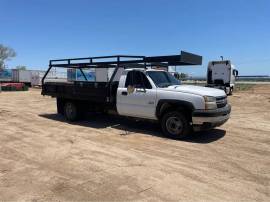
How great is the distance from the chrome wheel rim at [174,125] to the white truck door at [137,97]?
560 millimetres

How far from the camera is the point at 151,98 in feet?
28.5

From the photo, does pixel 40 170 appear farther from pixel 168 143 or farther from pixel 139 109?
pixel 139 109

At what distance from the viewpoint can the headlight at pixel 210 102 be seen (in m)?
7.75

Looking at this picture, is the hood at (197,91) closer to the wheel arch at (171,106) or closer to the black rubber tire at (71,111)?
the wheel arch at (171,106)

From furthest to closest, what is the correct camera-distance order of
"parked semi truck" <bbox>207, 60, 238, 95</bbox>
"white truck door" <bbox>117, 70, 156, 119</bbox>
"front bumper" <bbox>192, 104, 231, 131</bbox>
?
"parked semi truck" <bbox>207, 60, 238, 95</bbox> < "white truck door" <bbox>117, 70, 156, 119</bbox> < "front bumper" <bbox>192, 104, 231, 131</bbox>

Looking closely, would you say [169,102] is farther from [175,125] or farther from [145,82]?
[145,82]

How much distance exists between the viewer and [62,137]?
335 inches

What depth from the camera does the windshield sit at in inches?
350

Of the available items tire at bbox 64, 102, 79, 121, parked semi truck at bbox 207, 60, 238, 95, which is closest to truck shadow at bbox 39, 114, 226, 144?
tire at bbox 64, 102, 79, 121

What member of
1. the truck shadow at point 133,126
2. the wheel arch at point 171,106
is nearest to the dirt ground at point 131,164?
the truck shadow at point 133,126

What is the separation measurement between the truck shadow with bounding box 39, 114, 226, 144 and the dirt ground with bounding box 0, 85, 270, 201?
0.03 m

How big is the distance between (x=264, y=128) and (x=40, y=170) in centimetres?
731

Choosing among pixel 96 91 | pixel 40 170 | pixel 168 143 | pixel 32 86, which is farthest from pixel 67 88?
pixel 32 86

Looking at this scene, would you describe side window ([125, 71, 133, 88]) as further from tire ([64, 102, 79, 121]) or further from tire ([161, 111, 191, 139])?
tire ([64, 102, 79, 121])
